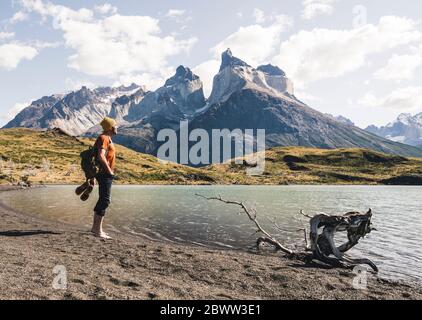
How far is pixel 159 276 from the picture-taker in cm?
1327

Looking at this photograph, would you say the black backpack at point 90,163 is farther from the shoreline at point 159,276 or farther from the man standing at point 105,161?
the shoreline at point 159,276

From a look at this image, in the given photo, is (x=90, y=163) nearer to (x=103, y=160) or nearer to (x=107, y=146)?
(x=103, y=160)

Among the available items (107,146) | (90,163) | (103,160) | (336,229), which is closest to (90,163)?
(90,163)

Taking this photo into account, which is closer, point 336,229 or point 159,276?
point 159,276

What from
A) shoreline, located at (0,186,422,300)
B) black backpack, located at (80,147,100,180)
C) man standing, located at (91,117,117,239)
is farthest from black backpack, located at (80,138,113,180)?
shoreline, located at (0,186,422,300)

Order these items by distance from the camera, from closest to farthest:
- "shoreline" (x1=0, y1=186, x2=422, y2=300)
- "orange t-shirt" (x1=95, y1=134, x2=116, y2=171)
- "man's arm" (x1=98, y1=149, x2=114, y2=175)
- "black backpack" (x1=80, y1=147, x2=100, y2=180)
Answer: "shoreline" (x1=0, y1=186, x2=422, y2=300)
"man's arm" (x1=98, y1=149, x2=114, y2=175)
"orange t-shirt" (x1=95, y1=134, x2=116, y2=171)
"black backpack" (x1=80, y1=147, x2=100, y2=180)

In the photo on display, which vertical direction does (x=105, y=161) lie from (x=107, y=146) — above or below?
below

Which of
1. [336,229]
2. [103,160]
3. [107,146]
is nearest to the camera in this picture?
[103,160]

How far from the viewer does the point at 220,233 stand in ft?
97.4

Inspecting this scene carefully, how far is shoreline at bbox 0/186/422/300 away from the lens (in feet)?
35.5

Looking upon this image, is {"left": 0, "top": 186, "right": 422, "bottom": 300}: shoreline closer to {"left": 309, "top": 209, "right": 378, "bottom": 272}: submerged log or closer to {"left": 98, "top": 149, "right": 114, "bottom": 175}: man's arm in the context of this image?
{"left": 309, "top": 209, "right": 378, "bottom": 272}: submerged log

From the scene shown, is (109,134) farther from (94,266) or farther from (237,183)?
(237,183)

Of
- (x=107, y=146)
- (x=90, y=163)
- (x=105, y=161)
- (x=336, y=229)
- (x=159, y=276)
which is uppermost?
(x=107, y=146)
